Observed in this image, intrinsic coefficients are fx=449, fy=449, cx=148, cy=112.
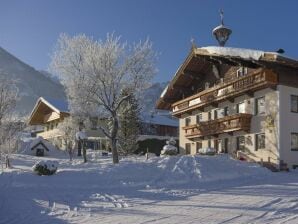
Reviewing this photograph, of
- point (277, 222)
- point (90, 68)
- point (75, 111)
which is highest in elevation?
point (90, 68)

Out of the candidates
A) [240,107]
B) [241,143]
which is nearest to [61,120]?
[240,107]

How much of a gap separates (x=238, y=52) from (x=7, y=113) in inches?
714

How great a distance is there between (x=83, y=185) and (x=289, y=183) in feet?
30.3

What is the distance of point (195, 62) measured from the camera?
3712 cm

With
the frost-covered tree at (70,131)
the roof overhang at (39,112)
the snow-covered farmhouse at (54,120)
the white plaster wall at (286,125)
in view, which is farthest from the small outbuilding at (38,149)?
the white plaster wall at (286,125)

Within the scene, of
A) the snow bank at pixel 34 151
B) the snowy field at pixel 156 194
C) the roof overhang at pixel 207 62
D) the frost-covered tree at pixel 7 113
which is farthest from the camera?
the snow bank at pixel 34 151

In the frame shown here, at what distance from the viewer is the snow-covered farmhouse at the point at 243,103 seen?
27.8 meters

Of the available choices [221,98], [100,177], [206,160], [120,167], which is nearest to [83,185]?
[100,177]

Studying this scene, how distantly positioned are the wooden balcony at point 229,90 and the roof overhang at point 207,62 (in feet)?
2.52

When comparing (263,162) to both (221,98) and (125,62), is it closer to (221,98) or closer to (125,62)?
(221,98)

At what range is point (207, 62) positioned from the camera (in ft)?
121

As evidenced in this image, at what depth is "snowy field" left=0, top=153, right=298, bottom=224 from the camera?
12727mm

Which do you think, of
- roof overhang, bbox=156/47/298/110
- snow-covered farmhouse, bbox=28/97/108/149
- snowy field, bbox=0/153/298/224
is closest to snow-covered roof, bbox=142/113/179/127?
snow-covered farmhouse, bbox=28/97/108/149

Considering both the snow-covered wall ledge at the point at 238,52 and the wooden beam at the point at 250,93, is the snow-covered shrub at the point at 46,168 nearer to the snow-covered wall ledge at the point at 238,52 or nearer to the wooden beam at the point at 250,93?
the snow-covered wall ledge at the point at 238,52
